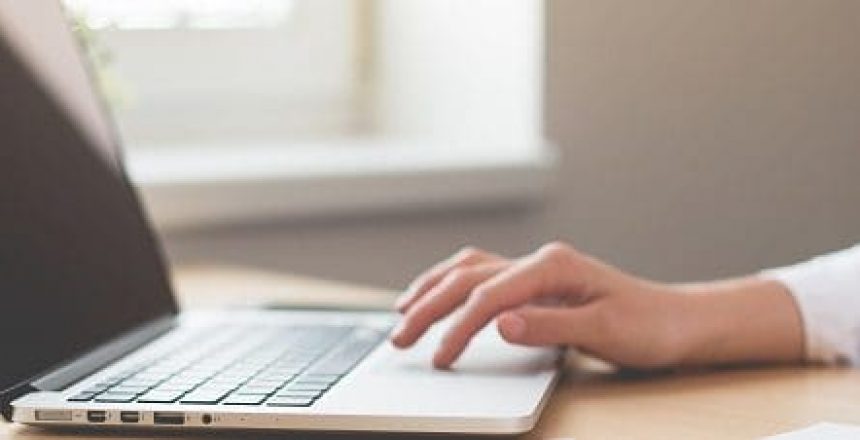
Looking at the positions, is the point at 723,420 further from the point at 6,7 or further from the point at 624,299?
the point at 6,7

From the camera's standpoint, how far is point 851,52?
180 centimetres

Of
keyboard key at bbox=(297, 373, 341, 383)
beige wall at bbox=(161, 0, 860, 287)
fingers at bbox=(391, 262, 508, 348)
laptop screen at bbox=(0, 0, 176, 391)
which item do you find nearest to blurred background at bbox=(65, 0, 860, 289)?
beige wall at bbox=(161, 0, 860, 287)

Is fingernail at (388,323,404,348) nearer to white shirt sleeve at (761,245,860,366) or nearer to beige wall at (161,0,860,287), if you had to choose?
white shirt sleeve at (761,245,860,366)

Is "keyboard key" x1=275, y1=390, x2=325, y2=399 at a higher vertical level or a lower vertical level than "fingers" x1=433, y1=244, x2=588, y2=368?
lower

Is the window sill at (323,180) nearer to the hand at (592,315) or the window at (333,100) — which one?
the window at (333,100)

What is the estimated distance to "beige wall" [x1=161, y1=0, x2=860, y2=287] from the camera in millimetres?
1726

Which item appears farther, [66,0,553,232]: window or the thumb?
[66,0,553,232]: window

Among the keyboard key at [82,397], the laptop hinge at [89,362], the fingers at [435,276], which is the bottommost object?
the laptop hinge at [89,362]

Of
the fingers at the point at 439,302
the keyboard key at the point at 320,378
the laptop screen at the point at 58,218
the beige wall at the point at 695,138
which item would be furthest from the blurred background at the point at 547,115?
the keyboard key at the point at 320,378

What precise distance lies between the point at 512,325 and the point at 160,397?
21 centimetres

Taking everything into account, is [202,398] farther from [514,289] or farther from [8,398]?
[514,289]

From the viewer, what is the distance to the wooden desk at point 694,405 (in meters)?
0.75

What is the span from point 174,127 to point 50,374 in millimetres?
1013

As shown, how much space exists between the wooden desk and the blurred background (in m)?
0.76
